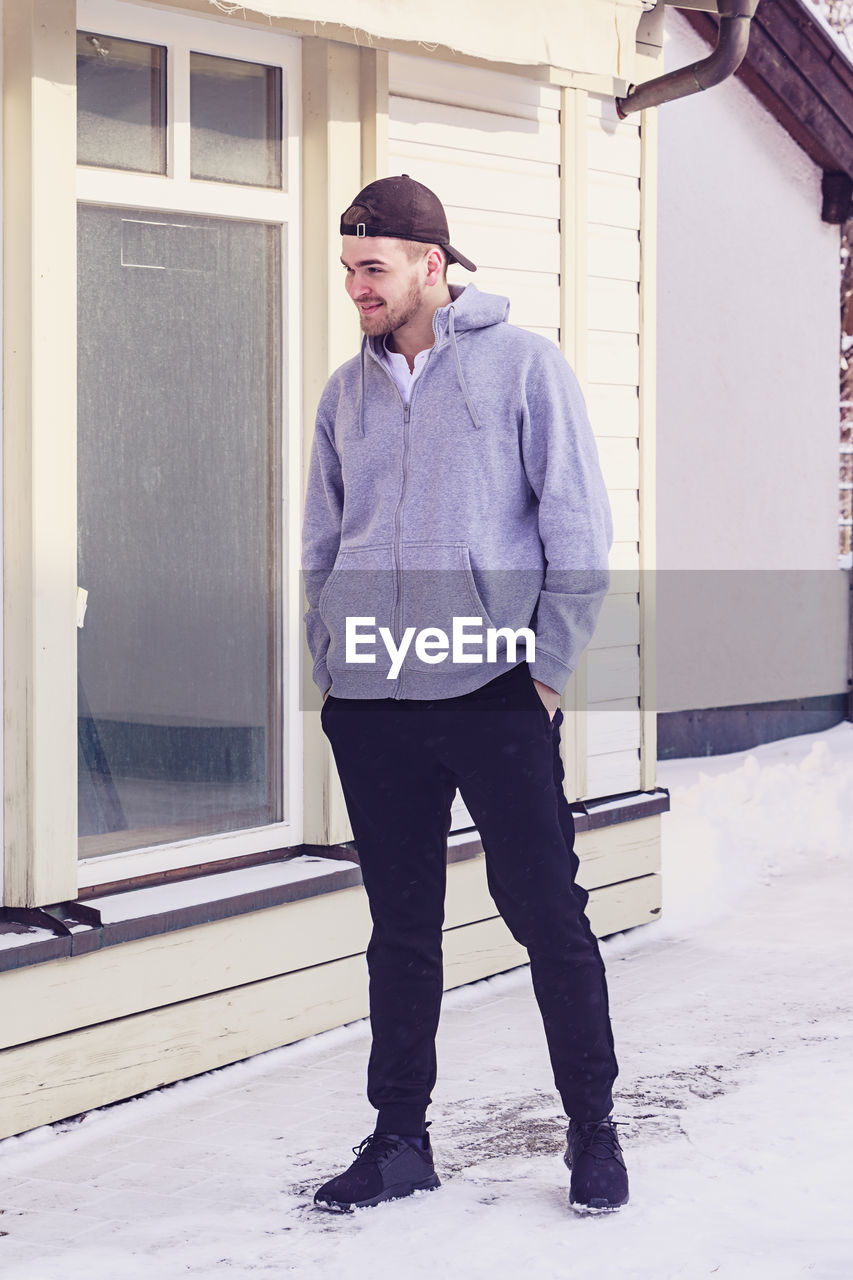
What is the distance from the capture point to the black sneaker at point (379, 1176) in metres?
3.61

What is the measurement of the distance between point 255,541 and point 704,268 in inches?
283

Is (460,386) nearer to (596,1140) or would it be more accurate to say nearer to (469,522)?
(469,522)

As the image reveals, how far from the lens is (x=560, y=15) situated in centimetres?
539

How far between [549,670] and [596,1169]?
39.6 inches

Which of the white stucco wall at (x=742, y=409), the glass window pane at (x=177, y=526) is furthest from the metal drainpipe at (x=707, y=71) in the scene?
the white stucco wall at (x=742, y=409)

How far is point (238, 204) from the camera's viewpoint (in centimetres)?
502

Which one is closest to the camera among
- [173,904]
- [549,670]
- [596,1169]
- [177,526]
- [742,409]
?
[549,670]

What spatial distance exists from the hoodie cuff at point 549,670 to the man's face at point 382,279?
720mm

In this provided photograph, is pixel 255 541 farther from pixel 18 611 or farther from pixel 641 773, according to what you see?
pixel 641 773

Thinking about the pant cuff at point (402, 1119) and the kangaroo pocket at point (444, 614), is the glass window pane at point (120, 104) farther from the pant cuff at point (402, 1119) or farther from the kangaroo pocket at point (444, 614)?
the pant cuff at point (402, 1119)

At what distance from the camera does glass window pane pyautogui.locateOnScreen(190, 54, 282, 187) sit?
193 inches

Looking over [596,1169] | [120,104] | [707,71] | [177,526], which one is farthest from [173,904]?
[707,71]

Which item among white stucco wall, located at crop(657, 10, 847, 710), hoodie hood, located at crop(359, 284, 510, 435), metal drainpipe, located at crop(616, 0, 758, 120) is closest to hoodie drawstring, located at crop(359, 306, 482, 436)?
hoodie hood, located at crop(359, 284, 510, 435)

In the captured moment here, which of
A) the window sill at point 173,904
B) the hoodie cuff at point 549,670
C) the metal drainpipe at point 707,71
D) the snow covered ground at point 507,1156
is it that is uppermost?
the metal drainpipe at point 707,71
